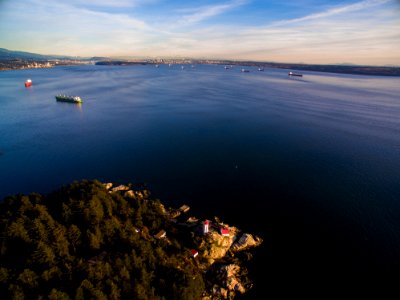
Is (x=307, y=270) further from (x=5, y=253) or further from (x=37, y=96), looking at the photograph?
(x=37, y=96)

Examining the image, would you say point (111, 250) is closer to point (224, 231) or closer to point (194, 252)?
point (194, 252)

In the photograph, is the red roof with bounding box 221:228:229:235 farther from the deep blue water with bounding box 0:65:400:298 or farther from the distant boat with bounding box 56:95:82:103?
the distant boat with bounding box 56:95:82:103

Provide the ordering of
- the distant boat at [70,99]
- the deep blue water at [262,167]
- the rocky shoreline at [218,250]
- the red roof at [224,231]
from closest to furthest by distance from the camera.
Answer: the rocky shoreline at [218,250]
the deep blue water at [262,167]
the red roof at [224,231]
the distant boat at [70,99]

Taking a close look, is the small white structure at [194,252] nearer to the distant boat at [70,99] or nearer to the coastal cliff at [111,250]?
the coastal cliff at [111,250]

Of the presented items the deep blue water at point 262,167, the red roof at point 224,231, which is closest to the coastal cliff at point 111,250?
the red roof at point 224,231

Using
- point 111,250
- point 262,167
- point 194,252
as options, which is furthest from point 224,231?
point 262,167

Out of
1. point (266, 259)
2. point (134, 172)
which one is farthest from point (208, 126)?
point (266, 259)

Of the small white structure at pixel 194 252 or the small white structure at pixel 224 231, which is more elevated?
the small white structure at pixel 224 231
